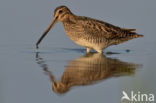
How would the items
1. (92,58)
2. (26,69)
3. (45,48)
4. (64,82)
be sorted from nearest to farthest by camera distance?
(64,82) → (26,69) → (92,58) → (45,48)

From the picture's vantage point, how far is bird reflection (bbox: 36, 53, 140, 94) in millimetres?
8602

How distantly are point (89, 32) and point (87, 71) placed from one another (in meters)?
3.60

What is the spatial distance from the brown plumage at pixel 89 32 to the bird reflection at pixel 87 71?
1.40 m

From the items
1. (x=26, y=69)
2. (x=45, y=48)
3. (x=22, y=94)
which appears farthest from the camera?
(x=45, y=48)

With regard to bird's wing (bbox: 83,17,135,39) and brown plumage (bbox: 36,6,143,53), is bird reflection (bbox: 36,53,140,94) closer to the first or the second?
brown plumage (bbox: 36,6,143,53)

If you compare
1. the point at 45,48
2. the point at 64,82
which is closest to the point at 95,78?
the point at 64,82

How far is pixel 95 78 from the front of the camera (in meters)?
8.96

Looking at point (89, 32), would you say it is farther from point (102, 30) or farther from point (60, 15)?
point (60, 15)

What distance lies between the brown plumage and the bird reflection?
1.40 meters

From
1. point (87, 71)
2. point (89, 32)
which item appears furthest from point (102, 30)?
point (87, 71)

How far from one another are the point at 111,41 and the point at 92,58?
1.98 m

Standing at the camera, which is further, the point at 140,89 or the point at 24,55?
the point at 24,55

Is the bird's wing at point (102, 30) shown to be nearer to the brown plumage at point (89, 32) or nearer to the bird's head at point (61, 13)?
the brown plumage at point (89, 32)

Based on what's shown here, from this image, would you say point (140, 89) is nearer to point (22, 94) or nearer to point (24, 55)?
point (22, 94)
